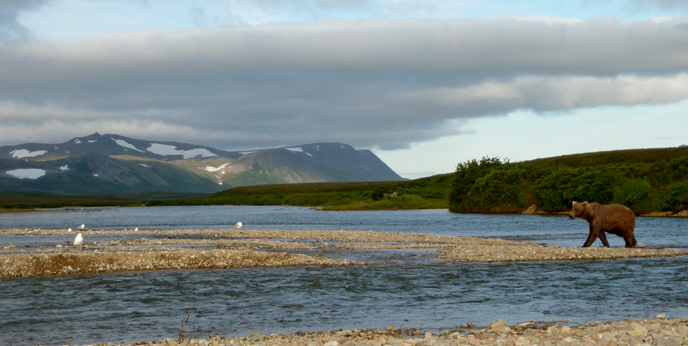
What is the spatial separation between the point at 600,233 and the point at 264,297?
73.6ft

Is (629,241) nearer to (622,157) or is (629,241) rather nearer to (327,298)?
(327,298)

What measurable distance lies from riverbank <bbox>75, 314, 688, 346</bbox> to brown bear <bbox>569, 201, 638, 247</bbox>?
63.2 feet

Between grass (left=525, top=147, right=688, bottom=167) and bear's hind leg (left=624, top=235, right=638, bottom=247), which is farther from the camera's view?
grass (left=525, top=147, right=688, bottom=167)

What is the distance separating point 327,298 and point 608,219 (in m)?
20.7

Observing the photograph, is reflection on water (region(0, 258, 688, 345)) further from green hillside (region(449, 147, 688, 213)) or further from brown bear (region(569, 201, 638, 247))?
green hillside (region(449, 147, 688, 213))

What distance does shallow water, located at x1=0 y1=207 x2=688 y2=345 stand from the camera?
15492 millimetres

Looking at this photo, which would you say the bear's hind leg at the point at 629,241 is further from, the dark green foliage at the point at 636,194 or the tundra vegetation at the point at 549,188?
the dark green foliage at the point at 636,194

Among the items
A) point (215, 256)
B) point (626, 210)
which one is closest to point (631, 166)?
point (626, 210)

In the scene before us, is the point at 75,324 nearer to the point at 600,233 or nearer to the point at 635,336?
the point at 635,336

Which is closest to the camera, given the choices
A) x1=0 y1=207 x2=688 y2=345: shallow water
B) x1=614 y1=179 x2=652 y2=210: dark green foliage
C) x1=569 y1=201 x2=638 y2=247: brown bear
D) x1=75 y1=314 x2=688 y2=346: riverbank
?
x1=75 y1=314 x2=688 y2=346: riverbank

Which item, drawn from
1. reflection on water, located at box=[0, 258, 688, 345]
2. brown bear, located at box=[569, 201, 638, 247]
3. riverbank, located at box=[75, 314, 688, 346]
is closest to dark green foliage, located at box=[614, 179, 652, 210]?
brown bear, located at box=[569, 201, 638, 247]

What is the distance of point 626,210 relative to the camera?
32.6m

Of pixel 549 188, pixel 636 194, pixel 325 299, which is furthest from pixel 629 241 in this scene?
pixel 549 188

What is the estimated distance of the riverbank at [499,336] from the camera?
1140 cm
